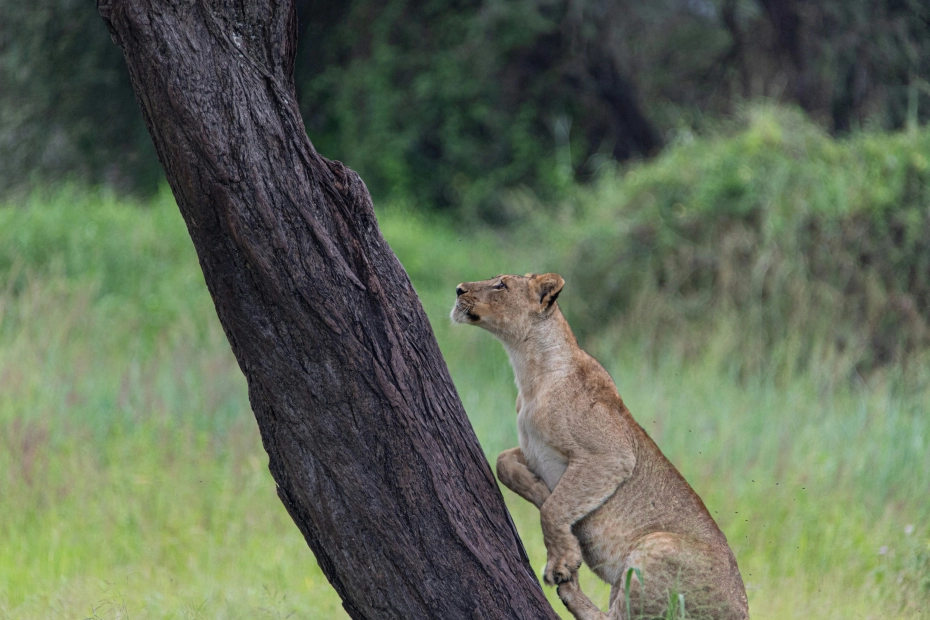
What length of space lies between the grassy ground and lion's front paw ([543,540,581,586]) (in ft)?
5.09

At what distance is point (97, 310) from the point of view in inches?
372

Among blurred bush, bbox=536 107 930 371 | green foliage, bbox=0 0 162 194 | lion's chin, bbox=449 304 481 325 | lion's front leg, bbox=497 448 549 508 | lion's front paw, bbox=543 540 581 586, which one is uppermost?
green foliage, bbox=0 0 162 194

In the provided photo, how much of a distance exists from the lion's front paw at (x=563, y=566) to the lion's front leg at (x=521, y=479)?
21 centimetres

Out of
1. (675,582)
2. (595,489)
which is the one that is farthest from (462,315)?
(675,582)

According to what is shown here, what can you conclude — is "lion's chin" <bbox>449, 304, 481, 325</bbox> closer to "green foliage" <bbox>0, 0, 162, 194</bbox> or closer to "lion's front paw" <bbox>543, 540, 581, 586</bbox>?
"lion's front paw" <bbox>543, 540, 581, 586</bbox>

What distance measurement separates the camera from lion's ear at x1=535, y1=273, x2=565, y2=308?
374cm

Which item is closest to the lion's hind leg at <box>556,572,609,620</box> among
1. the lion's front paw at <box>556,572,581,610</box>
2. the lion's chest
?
the lion's front paw at <box>556,572,581,610</box>

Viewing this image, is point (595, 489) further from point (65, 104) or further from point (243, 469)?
point (65, 104)

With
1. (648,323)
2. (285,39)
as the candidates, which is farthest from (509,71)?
(285,39)

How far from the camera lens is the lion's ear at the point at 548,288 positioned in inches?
147

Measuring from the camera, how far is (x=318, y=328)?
9.61 ft

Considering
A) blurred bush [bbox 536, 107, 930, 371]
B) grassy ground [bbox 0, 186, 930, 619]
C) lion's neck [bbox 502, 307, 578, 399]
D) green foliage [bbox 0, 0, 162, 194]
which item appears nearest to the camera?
lion's neck [bbox 502, 307, 578, 399]

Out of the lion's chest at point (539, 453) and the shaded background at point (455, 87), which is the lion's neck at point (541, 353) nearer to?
the lion's chest at point (539, 453)

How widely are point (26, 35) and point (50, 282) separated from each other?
900 cm
